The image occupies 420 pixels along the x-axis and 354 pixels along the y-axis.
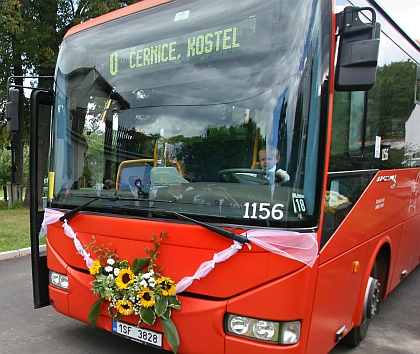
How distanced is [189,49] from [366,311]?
9.30ft

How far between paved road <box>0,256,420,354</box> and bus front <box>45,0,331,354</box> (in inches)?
24.2

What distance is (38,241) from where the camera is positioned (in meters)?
3.97

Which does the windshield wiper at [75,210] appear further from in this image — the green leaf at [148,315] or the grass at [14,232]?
the grass at [14,232]

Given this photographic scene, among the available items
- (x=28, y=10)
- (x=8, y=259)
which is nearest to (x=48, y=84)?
(x=8, y=259)

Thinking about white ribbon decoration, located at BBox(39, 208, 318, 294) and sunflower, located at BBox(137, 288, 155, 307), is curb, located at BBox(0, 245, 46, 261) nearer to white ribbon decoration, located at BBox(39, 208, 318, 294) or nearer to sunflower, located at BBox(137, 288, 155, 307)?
sunflower, located at BBox(137, 288, 155, 307)

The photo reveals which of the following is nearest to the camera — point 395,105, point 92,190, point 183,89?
point 183,89

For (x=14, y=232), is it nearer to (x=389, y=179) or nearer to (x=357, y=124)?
(x=389, y=179)

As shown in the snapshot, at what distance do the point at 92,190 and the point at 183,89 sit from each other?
1153 millimetres

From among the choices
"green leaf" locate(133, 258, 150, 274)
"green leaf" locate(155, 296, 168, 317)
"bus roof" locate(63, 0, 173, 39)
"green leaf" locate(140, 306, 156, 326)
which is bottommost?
"green leaf" locate(140, 306, 156, 326)

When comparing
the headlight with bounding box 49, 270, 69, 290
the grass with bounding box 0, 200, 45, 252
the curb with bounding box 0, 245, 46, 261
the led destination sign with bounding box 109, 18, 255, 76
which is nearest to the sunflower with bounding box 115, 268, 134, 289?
the headlight with bounding box 49, 270, 69, 290

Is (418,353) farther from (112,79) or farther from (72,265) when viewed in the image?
(112,79)

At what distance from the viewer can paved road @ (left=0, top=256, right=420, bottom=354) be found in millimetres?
4070

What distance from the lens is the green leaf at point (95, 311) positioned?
3.35 metres

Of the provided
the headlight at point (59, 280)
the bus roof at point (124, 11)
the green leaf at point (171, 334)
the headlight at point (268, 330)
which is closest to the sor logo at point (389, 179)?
the headlight at point (268, 330)
